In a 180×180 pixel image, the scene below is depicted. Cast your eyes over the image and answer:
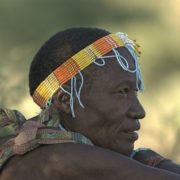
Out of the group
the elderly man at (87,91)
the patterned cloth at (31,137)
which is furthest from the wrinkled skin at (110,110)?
the patterned cloth at (31,137)

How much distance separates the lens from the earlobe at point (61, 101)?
346 cm

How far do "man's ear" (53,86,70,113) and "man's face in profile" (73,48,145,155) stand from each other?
57mm

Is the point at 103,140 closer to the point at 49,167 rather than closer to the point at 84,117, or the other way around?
the point at 84,117

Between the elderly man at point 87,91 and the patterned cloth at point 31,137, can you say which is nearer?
the patterned cloth at point 31,137

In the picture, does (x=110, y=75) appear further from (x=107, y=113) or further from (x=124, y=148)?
(x=124, y=148)

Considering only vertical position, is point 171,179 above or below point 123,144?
below

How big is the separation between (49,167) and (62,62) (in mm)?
639

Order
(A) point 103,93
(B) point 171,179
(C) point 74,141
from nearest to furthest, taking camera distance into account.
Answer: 1. (B) point 171,179
2. (C) point 74,141
3. (A) point 103,93

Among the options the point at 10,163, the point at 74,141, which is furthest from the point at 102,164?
the point at 10,163

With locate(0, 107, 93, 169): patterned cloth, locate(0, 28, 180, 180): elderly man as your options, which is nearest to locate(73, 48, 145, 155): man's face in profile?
locate(0, 28, 180, 180): elderly man

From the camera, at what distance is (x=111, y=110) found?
11.2ft

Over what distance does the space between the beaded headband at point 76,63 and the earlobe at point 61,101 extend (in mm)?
24

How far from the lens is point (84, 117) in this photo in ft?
11.3

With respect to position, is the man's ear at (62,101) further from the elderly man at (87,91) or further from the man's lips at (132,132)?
the man's lips at (132,132)
